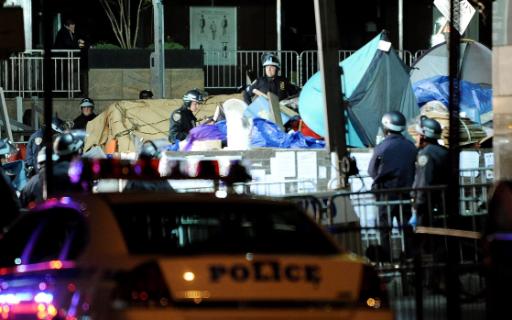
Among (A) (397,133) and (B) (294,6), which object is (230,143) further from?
(B) (294,6)

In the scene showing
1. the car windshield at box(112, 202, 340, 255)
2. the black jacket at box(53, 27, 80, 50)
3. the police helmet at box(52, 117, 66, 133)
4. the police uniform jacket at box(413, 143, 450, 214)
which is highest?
the black jacket at box(53, 27, 80, 50)

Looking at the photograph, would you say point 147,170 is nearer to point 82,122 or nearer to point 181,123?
point 181,123

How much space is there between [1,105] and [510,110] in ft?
39.3

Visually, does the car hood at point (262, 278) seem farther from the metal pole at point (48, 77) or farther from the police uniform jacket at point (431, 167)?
the police uniform jacket at point (431, 167)

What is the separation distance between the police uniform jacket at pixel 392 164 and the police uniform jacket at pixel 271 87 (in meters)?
6.04

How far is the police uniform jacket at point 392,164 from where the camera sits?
602 inches

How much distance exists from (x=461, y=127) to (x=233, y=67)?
1103 cm

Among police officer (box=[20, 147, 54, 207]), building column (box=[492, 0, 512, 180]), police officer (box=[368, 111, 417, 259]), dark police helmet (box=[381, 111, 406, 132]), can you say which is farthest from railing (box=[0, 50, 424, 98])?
police officer (box=[20, 147, 54, 207])

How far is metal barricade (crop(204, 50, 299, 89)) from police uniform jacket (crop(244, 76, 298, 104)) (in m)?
5.40

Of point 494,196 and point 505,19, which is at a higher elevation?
point 505,19

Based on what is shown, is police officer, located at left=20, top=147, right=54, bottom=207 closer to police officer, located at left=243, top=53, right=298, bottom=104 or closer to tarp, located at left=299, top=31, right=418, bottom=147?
tarp, located at left=299, top=31, right=418, bottom=147

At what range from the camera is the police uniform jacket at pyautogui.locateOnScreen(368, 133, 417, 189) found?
1528 centimetres

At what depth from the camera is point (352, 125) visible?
1880 centimetres

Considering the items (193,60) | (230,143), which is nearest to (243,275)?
(230,143)
